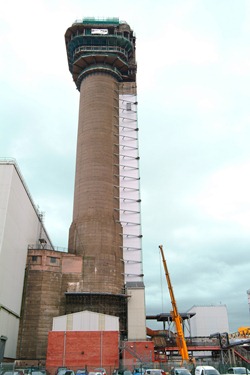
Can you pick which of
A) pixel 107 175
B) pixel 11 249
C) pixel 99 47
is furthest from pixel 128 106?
pixel 11 249

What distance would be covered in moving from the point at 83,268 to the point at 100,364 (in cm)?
1756

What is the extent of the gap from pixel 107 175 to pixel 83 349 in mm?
31760

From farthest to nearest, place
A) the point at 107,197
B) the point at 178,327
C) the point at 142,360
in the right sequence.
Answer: the point at 107,197 < the point at 178,327 < the point at 142,360

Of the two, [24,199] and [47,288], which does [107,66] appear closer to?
[24,199]

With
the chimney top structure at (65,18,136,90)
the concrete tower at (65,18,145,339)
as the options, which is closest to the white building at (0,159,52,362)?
the concrete tower at (65,18,145,339)

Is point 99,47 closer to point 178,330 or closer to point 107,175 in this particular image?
point 107,175

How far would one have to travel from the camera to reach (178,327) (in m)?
56.2

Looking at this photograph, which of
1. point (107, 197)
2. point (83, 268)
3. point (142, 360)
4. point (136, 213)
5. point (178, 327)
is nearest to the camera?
point (142, 360)

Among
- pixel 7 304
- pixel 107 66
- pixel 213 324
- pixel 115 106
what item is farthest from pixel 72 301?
pixel 213 324

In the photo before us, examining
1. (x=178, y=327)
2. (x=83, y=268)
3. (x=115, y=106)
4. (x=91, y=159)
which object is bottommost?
(x=178, y=327)

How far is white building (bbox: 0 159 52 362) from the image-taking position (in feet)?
156

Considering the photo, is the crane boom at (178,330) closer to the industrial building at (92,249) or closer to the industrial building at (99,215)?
the industrial building at (92,249)

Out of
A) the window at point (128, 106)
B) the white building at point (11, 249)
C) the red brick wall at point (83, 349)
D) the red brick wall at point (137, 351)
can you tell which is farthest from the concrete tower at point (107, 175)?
the red brick wall at point (83, 349)

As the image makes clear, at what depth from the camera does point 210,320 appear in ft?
375
